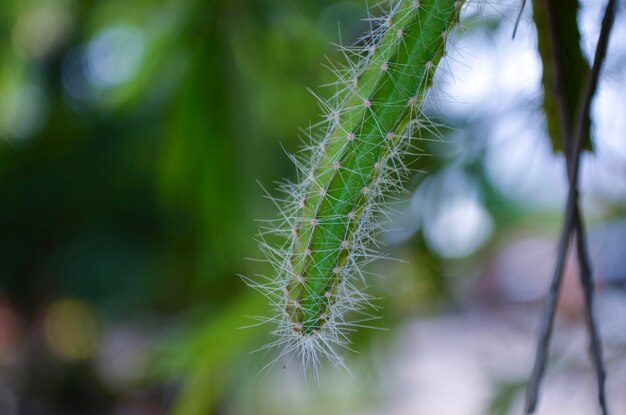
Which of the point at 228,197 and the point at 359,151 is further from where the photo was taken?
the point at 228,197

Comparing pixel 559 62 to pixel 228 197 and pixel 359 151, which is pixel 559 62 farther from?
pixel 228 197

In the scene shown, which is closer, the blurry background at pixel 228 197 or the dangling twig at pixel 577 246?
the dangling twig at pixel 577 246

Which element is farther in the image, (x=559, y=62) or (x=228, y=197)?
(x=228, y=197)

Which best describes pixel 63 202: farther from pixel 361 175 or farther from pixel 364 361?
pixel 361 175

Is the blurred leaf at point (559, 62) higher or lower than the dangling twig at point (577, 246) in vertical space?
higher

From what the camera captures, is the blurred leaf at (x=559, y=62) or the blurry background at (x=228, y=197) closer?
the blurred leaf at (x=559, y=62)

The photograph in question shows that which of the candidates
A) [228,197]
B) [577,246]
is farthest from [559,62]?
[228,197]

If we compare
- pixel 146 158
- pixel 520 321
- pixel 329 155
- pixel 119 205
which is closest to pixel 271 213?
pixel 520 321

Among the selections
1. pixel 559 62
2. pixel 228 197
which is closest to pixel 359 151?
pixel 559 62
